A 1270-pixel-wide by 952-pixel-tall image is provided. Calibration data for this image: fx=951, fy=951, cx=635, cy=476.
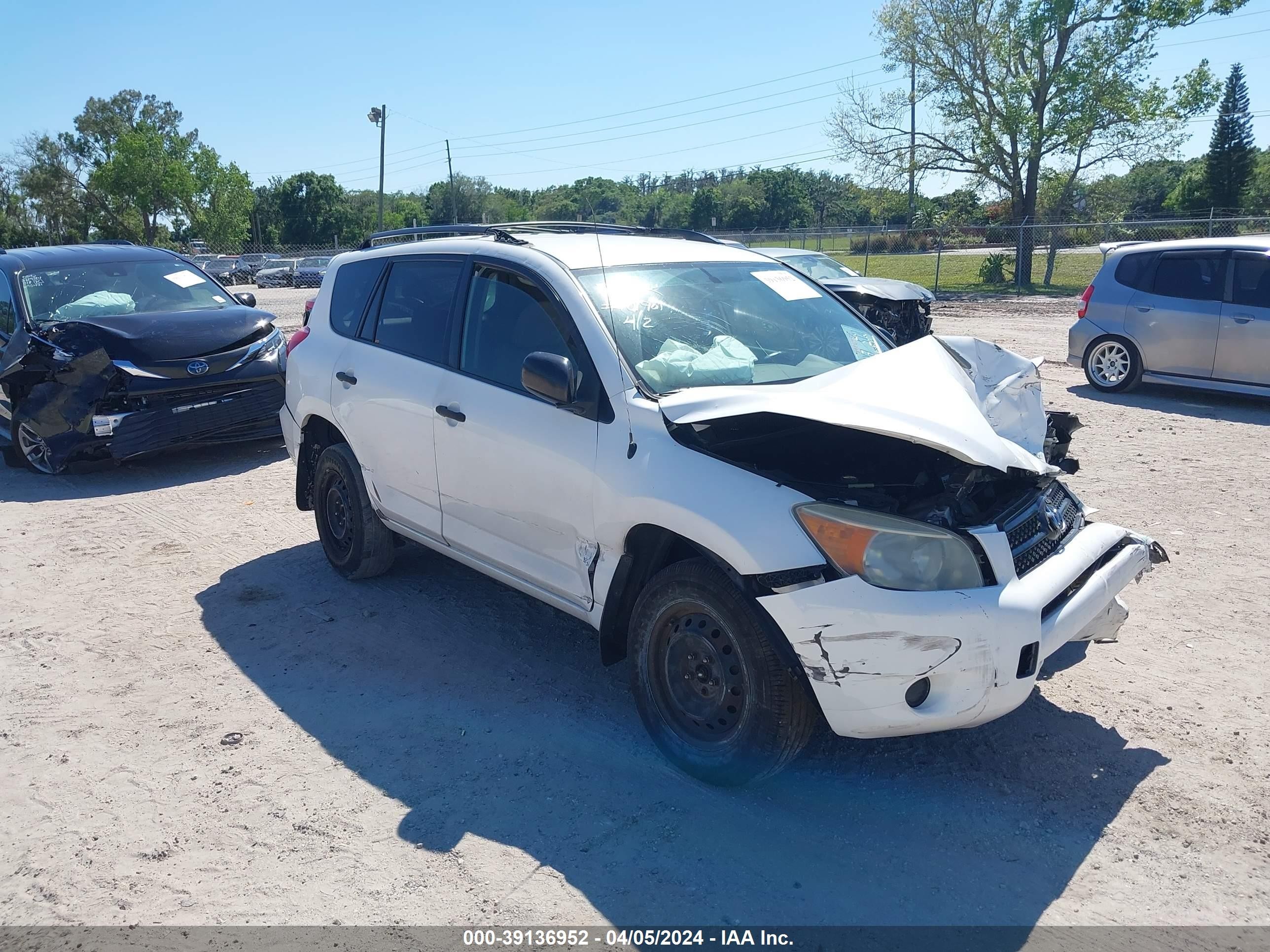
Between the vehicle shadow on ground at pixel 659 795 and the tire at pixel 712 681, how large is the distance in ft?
0.52

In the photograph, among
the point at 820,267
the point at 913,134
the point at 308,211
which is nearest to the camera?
the point at 820,267

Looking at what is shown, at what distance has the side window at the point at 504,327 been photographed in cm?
421

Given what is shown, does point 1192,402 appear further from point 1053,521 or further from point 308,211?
point 308,211

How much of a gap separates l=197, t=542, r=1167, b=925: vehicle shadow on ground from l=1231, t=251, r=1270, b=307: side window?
790cm

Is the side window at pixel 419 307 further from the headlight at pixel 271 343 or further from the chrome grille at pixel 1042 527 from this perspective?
the headlight at pixel 271 343

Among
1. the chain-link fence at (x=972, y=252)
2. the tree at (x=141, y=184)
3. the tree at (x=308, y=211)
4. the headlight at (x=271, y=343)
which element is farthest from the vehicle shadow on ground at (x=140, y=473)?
the tree at (x=308, y=211)

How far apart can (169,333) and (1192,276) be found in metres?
10.4

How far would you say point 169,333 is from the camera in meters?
8.37

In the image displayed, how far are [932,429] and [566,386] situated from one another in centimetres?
140

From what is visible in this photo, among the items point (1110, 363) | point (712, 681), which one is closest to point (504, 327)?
point (712, 681)

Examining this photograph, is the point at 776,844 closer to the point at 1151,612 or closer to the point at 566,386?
the point at 566,386

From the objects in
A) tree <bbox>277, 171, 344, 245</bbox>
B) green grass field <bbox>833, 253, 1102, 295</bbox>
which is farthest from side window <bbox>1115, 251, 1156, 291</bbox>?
tree <bbox>277, 171, 344, 245</bbox>

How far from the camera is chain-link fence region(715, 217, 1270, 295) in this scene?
28.7 meters

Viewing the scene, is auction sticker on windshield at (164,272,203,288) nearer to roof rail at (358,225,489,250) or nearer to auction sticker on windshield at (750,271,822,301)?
roof rail at (358,225,489,250)
